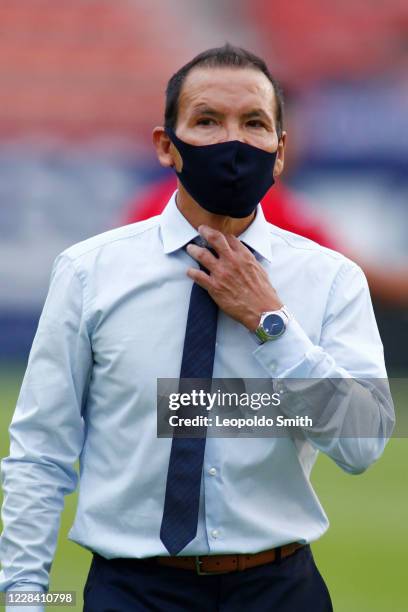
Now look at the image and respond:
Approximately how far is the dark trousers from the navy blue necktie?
3.0 inches

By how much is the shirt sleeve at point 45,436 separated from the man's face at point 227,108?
0.39 m

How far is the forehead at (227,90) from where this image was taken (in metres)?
2.39

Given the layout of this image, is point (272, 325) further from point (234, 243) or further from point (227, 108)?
point (227, 108)

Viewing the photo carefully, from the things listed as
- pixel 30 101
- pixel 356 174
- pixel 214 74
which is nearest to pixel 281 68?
pixel 356 174

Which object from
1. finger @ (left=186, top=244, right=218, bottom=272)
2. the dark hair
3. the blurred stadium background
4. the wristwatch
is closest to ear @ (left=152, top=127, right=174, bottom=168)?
the dark hair

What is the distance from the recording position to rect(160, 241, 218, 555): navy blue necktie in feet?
7.48

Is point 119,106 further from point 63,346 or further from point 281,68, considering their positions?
point 63,346

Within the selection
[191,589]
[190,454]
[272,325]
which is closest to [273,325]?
[272,325]

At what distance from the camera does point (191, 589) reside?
229cm

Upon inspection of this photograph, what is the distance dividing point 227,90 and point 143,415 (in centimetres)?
66

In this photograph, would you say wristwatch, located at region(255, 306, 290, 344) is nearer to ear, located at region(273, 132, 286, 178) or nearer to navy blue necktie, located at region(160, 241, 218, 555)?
navy blue necktie, located at region(160, 241, 218, 555)

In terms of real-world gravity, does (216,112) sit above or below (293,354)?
above

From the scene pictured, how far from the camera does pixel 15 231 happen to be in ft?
30.3

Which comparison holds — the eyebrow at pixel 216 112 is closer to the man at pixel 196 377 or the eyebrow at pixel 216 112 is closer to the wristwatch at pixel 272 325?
the man at pixel 196 377
